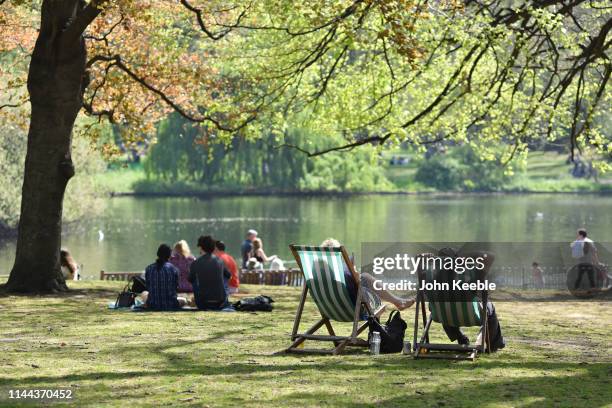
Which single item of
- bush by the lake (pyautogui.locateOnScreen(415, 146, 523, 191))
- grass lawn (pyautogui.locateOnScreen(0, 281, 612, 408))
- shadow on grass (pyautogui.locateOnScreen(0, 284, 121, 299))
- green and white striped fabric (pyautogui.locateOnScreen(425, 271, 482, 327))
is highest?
bush by the lake (pyautogui.locateOnScreen(415, 146, 523, 191))

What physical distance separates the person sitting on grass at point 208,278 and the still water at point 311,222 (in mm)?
21776

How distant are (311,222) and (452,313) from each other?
50.6 meters

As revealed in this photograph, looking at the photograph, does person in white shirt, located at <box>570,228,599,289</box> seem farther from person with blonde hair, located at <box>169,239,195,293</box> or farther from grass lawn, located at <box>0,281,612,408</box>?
person with blonde hair, located at <box>169,239,195,293</box>

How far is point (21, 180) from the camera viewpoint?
45.6 meters

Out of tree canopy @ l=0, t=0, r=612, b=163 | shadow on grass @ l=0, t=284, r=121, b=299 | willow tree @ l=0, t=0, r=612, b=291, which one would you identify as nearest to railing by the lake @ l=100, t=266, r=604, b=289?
tree canopy @ l=0, t=0, r=612, b=163

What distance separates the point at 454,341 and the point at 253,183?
63565 millimetres

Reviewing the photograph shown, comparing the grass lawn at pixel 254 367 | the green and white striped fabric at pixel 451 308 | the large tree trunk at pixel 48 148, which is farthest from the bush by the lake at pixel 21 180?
the green and white striped fabric at pixel 451 308

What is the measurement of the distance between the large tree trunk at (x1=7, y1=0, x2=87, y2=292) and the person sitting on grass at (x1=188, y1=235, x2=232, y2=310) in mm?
3822

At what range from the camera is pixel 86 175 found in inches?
1923

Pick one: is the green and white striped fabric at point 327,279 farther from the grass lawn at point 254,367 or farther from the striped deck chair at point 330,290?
the grass lawn at point 254,367

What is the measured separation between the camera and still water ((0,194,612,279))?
49.1m

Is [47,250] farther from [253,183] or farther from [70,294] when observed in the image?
[253,183]

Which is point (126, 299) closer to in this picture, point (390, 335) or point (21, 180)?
point (390, 335)

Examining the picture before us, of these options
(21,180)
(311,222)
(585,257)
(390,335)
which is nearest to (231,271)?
(390,335)
